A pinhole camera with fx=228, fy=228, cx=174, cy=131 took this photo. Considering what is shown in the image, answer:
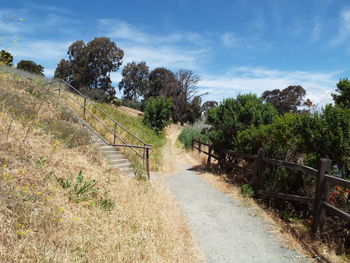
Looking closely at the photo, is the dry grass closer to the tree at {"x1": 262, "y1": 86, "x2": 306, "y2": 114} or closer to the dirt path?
the dirt path

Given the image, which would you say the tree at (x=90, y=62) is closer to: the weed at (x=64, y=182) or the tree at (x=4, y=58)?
the tree at (x=4, y=58)

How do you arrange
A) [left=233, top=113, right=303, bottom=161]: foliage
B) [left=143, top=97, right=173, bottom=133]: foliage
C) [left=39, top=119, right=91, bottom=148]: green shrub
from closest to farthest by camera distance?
[left=233, top=113, right=303, bottom=161]: foliage < [left=39, top=119, right=91, bottom=148]: green shrub < [left=143, top=97, right=173, bottom=133]: foliage

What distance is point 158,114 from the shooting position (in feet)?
A: 72.5

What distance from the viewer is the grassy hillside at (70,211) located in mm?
2967

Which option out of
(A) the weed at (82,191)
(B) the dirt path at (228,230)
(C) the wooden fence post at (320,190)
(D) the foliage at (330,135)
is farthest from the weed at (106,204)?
(D) the foliage at (330,135)

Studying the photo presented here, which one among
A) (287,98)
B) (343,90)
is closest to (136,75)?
(287,98)

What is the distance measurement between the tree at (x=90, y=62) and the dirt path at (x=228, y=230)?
35.0 meters

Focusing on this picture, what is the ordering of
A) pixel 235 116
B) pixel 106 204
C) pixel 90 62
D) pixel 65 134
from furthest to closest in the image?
pixel 90 62, pixel 235 116, pixel 65 134, pixel 106 204

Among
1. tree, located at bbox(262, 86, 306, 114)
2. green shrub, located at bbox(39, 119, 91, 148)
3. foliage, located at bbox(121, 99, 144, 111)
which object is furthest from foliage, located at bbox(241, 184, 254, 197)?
foliage, located at bbox(121, 99, 144, 111)

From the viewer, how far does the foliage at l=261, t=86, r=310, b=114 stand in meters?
43.1

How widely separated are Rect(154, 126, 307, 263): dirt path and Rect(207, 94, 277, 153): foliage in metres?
2.86

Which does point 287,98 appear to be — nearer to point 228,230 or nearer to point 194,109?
point 194,109

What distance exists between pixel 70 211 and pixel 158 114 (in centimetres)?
1848

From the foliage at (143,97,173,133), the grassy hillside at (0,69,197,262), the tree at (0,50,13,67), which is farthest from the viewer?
the foliage at (143,97,173,133)
